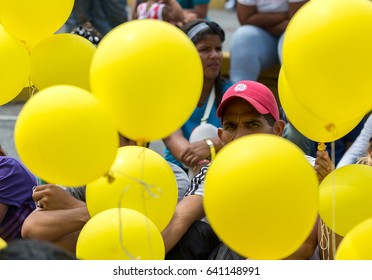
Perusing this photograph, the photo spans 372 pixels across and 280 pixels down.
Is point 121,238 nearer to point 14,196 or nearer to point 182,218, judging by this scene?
point 182,218

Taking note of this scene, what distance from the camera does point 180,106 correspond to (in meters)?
2.51

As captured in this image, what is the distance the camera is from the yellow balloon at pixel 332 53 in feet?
8.20

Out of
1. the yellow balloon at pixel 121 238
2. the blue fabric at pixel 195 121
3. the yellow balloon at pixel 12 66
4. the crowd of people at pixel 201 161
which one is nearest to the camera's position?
the yellow balloon at pixel 121 238

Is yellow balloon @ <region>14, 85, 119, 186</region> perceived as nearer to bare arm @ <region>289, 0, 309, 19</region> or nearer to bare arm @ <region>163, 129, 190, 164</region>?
bare arm @ <region>163, 129, 190, 164</region>

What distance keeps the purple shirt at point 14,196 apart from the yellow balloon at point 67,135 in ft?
4.27

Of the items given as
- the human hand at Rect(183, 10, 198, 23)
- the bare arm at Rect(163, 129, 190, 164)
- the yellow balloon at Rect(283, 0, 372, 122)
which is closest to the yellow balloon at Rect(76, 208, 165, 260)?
the yellow balloon at Rect(283, 0, 372, 122)

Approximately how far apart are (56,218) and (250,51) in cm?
223

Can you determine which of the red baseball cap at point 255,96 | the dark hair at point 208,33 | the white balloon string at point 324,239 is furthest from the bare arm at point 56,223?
the dark hair at point 208,33

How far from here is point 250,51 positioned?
212 inches

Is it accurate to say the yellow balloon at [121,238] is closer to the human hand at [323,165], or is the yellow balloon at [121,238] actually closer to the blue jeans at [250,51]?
the human hand at [323,165]

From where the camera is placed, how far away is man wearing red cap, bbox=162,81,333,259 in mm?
3428

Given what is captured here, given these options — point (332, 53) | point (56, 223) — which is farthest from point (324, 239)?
point (56, 223)
